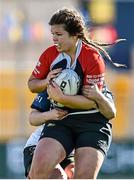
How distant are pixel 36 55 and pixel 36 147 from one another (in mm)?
16087

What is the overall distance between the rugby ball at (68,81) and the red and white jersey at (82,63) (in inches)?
2.2

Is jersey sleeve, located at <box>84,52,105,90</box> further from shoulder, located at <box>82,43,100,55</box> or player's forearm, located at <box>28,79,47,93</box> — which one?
player's forearm, located at <box>28,79,47,93</box>

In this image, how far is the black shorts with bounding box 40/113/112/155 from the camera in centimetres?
728

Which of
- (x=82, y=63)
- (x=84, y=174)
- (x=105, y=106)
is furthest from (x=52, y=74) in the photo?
(x=84, y=174)

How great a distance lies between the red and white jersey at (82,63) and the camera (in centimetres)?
722

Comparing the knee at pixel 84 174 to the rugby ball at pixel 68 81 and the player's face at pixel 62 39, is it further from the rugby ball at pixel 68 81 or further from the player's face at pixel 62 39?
the player's face at pixel 62 39

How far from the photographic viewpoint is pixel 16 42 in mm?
23000

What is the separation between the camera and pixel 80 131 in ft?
24.1

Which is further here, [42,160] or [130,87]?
[130,87]

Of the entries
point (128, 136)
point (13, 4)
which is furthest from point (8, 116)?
point (13, 4)

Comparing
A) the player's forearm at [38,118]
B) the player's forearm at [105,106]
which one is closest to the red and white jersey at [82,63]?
the player's forearm at [105,106]

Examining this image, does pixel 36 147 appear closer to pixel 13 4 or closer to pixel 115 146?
pixel 115 146

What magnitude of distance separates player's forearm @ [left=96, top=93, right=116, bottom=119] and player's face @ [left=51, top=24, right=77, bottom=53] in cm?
44

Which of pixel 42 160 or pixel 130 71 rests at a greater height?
pixel 42 160
